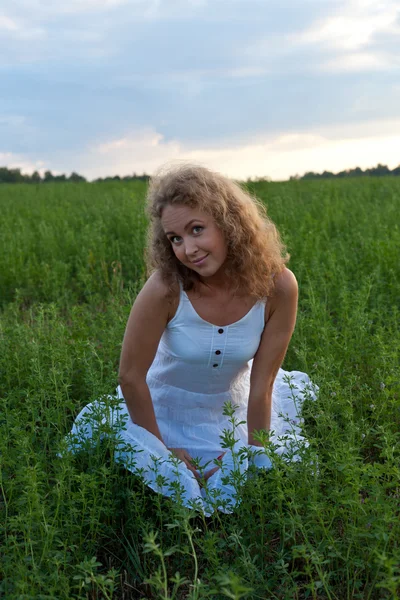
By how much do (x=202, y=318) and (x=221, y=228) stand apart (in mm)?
416

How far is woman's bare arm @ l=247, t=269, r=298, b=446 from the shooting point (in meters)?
3.03

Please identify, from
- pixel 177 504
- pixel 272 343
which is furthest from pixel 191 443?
pixel 177 504

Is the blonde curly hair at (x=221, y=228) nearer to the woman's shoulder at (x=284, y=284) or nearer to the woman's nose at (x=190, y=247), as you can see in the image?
the woman's shoulder at (x=284, y=284)

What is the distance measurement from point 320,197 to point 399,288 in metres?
6.03

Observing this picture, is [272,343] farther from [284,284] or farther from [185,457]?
[185,457]

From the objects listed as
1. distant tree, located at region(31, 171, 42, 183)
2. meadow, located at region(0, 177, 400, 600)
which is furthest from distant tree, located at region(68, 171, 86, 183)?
meadow, located at region(0, 177, 400, 600)

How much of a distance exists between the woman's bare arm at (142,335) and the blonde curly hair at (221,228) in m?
0.08

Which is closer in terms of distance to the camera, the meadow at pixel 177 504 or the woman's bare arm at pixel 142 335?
the meadow at pixel 177 504

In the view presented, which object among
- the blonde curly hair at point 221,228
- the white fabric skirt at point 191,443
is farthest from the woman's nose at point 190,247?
the white fabric skirt at point 191,443

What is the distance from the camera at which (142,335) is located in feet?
9.46

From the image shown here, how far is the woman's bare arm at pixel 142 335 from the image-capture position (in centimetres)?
288

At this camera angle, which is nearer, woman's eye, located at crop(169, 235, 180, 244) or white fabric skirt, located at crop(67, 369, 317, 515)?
white fabric skirt, located at crop(67, 369, 317, 515)

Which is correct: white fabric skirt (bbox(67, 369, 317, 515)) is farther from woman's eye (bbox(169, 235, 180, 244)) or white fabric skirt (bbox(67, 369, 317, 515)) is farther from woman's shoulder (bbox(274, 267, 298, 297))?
woman's eye (bbox(169, 235, 180, 244))

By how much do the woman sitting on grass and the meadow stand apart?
174 millimetres
